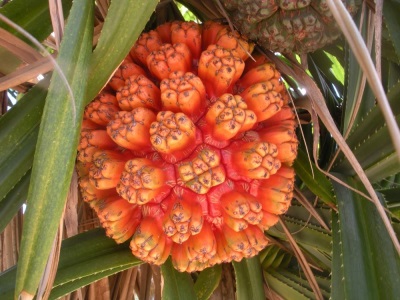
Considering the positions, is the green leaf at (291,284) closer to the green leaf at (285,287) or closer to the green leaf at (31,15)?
the green leaf at (285,287)

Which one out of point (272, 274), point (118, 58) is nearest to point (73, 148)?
point (118, 58)

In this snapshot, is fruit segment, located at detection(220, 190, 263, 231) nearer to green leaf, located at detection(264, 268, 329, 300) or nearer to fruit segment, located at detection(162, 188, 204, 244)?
fruit segment, located at detection(162, 188, 204, 244)

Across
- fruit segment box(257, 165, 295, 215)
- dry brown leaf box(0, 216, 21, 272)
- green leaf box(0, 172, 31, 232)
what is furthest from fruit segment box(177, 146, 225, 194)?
dry brown leaf box(0, 216, 21, 272)

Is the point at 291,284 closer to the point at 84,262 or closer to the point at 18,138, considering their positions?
the point at 84,262

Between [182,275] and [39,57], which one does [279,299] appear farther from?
[39,57]

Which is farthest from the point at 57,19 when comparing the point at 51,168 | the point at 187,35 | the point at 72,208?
the point at 72,208
